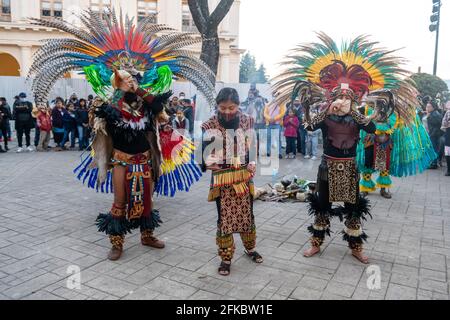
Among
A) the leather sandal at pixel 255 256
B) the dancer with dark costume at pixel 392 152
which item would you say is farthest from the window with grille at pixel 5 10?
the leather sandal at pixel 255 256

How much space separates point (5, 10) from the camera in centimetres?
2800

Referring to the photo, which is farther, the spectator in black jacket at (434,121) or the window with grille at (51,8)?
the window with grille at (51,8)

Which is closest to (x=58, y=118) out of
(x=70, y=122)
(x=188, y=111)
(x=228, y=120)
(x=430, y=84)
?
(x=70, y=122)

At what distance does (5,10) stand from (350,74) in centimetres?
3056

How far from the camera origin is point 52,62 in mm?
4285

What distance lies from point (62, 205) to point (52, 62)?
2796 millimetres

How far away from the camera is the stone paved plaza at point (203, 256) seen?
3.51m

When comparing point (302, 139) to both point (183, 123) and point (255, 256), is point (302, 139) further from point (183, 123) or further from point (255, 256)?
point (255, 256)

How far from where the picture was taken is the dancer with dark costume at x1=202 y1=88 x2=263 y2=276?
3.83 metres

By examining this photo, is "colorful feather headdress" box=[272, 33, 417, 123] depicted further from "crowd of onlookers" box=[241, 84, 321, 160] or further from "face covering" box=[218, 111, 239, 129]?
"crowd of onlookers" box=[241, 84, 321, 160]

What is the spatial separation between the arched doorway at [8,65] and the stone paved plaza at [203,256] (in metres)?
27.8

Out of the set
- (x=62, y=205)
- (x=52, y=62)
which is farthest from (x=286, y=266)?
(x=62, y=205)

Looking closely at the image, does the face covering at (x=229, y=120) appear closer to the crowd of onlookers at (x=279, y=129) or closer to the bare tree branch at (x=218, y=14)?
the bare tree branch at (x=218, y=14)
